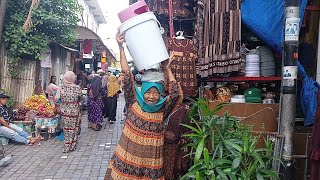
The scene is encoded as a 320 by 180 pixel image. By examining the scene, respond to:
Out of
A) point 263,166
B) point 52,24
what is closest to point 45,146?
point 52,24

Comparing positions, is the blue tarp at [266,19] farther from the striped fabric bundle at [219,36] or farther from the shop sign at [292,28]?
the shop sign at [292,28]

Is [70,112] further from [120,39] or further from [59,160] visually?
[120,39]

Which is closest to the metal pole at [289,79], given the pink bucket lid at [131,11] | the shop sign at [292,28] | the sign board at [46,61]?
the shop sign at [292,28]

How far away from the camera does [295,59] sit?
10.2 feet

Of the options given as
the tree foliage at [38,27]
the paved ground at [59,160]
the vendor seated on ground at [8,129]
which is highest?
the tree foliage at [38,27]

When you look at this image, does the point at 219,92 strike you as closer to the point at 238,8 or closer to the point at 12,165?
the point at 238,8

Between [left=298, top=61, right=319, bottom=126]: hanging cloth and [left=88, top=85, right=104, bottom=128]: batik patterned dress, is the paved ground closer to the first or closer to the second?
[left=88, top=85, right=104, bottom=128]: batik patterned dress

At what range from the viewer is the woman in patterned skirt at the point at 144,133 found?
3.43 metres

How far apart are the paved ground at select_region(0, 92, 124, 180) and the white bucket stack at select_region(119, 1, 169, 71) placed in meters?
3.06

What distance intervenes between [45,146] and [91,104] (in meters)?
2.64

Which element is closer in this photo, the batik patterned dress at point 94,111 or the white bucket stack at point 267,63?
the white bucket stack at point 267,63

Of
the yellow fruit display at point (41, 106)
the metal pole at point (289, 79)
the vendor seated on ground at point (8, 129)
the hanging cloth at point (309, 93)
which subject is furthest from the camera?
the yellow fruit display at point (41, 106)

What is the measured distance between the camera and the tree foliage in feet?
32.6

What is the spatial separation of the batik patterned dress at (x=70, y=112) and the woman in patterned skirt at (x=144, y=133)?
409 cm
